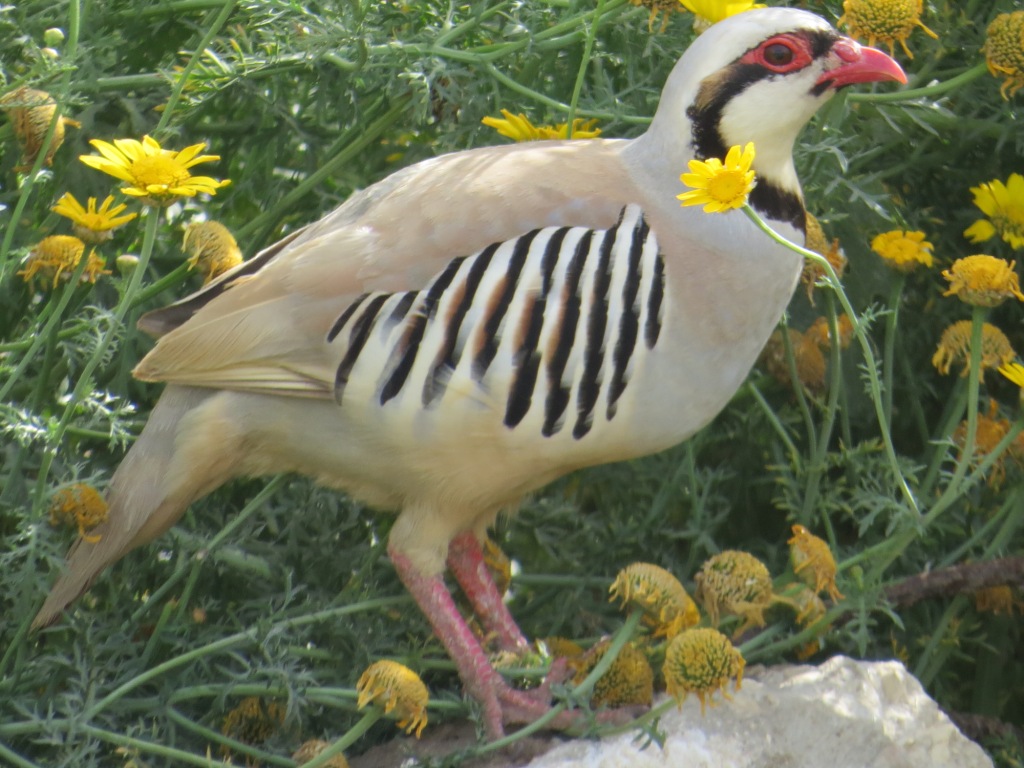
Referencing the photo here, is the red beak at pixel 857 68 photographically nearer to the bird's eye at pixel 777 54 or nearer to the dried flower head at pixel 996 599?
the bird's eye at pixel 777 54

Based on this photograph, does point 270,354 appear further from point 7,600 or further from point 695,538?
point 695,538

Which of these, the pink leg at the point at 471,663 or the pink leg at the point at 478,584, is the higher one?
the pink leg at the point at 471,663

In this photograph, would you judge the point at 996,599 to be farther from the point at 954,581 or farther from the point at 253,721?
the point at 253,721

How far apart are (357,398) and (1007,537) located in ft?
4.51

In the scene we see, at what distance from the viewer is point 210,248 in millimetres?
2854

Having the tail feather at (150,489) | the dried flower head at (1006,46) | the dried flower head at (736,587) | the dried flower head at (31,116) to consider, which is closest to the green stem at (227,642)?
the tail feather at (150,489)

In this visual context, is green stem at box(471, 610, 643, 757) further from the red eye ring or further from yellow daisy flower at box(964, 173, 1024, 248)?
yellow daisy flower at box(964, 173, 1024, 248)

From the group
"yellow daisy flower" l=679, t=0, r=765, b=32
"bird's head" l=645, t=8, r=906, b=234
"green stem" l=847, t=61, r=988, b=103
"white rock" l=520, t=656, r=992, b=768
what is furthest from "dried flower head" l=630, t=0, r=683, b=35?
"white rock" l=520, t=656, r=992, b=768

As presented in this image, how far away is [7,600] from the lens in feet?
10.1

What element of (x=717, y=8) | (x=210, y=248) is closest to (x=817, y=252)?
(x=717, y=8)

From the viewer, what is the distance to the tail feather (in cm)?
291

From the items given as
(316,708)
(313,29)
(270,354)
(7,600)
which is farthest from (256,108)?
(316,708)

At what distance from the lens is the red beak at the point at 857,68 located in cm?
286

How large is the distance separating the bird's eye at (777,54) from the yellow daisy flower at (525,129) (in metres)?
0.48
